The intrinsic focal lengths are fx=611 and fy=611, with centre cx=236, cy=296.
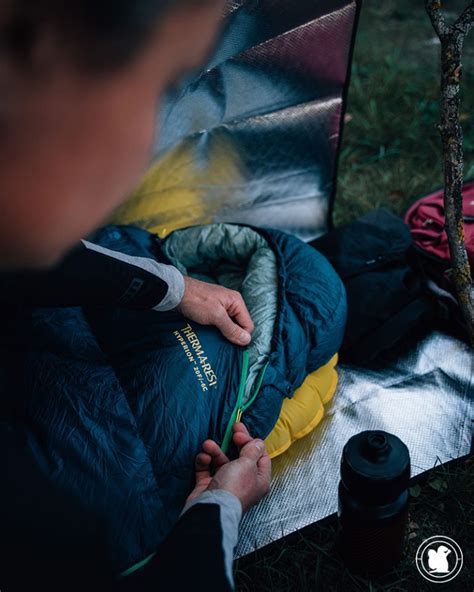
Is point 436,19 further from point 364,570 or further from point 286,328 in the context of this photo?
point 364,570

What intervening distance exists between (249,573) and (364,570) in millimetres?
281

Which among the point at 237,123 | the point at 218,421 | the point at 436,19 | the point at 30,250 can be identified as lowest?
the point at 218,421

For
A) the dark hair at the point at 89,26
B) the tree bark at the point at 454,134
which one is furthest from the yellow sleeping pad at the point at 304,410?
the dark hair at the point at 89,26

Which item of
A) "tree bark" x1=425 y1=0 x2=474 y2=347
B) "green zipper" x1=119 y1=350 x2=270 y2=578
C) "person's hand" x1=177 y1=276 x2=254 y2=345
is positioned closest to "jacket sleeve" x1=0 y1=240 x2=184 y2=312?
"person's hand" x1=177 y1=276 x2=254 y2=345

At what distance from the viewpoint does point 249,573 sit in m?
1.52

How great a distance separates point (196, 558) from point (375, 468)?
1.45ft

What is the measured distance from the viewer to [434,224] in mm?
2076

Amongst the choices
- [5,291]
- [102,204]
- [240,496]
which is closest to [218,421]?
[240,496]

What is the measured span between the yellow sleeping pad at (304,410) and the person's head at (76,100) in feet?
3.89

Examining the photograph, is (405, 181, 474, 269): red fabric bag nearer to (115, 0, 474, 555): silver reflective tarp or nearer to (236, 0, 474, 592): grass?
(115, 0, 474, 555): silver reflective tarp

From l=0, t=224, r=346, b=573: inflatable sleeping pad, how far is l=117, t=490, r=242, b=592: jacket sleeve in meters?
0.25

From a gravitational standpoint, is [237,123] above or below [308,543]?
above

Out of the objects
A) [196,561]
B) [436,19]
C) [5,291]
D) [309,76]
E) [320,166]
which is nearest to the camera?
[196,561]

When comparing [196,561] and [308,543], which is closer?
[196,561]
